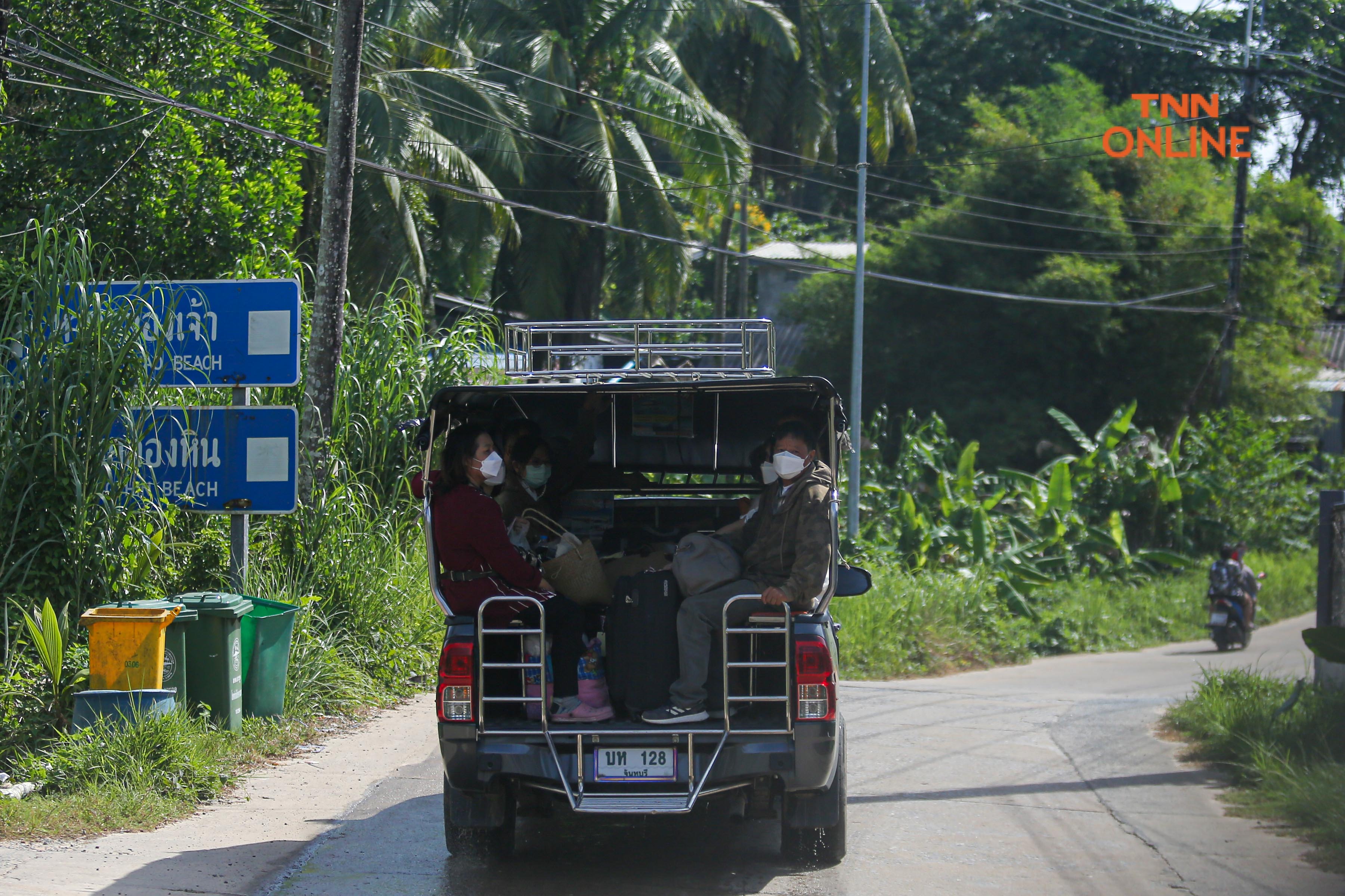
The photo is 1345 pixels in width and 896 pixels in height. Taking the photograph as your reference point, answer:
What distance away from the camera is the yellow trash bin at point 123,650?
6.75 metres

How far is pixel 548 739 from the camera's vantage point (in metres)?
5.28

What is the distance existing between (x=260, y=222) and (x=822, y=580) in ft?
27.2

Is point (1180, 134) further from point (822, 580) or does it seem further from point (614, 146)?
point (822, 580)

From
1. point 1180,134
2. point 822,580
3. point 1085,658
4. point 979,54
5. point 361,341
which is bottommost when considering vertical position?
point 1085,658

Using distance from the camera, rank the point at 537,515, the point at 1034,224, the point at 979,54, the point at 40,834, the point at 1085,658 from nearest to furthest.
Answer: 1. the point at 40,834
2. the point at 537,515
3. the point at 1085,658
4. the point at 1034,224
5. the point at 979,54

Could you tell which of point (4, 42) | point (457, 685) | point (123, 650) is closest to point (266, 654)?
point (123, 650)

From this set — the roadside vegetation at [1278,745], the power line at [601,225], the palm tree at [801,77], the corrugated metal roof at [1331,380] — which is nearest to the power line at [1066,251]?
the power line at [601,225]

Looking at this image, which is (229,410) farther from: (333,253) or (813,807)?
(813,807)

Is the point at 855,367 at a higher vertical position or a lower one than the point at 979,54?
lower

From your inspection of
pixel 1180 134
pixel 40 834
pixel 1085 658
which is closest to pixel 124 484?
pixel 40 834

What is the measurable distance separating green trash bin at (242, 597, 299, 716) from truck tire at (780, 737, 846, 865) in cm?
375

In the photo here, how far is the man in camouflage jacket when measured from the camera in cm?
540

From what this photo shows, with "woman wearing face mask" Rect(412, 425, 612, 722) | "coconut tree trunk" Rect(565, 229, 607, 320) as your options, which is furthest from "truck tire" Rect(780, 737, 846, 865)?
"coconut tree trunk" Rect(565, 229, 607, 320)

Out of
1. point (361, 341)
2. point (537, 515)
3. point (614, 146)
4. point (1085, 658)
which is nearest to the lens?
point (537, 515)
